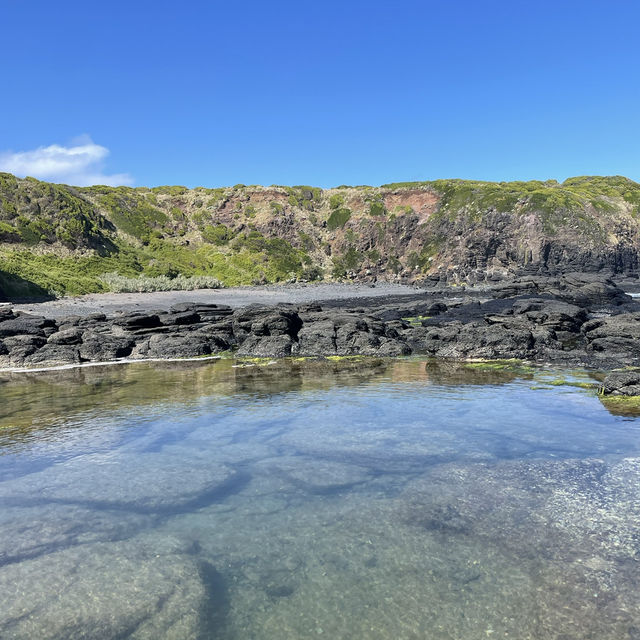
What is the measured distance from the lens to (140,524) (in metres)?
7.76

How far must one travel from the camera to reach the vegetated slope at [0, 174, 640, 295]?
8062 centimetres

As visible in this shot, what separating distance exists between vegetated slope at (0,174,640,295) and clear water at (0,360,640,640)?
193 ft

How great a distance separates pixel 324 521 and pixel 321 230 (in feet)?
366

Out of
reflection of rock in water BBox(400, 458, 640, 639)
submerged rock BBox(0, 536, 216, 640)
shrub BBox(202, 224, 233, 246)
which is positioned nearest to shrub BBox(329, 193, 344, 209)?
shrub BBox(202, 224, 233, 246)

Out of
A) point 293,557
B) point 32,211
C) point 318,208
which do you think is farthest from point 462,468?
point 318,208

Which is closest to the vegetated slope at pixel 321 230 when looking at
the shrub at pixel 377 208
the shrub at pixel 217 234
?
the shrub at pixel 377 208

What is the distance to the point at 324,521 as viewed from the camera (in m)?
7.71

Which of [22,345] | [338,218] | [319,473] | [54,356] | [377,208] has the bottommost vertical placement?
[54,356]

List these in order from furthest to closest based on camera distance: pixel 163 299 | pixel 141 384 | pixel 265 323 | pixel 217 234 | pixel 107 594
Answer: pixel 217 234 < pixel 163 299 < pixel 265 323 < pixel 141 384 < pixel 107 594

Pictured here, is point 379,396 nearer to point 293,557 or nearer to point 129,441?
point 129,441

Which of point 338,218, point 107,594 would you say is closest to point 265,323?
point 107,594

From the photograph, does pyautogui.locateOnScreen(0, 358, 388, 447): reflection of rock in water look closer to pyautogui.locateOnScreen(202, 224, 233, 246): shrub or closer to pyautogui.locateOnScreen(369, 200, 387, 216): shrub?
pyautogui.locateOnScreen(202, 224, 233, 246): shrub

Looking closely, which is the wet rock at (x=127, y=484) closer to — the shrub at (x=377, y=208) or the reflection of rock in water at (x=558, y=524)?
the reflection of rock in water at (x=558, y=524)

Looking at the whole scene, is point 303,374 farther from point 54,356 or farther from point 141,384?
point 54,356
